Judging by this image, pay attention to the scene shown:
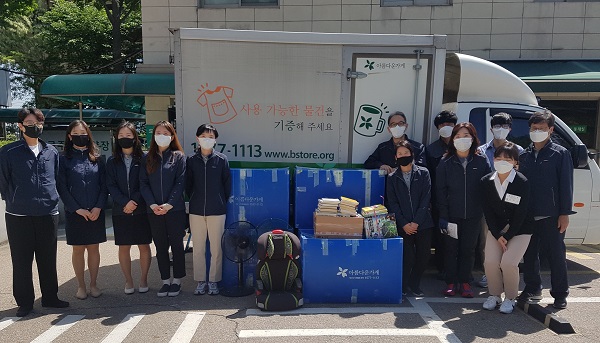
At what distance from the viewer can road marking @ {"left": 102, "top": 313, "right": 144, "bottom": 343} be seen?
13.0 ft

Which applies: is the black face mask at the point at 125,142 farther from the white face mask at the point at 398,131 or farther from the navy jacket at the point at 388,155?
the white face mask at the point at 398,131

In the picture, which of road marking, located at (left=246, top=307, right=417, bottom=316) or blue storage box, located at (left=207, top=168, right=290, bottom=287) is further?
blue storage box, located at (left=207, top=168, right=290, bottom=287)

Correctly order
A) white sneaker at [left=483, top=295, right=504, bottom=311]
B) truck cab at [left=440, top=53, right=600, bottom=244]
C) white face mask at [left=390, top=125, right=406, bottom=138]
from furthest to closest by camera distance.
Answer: truck cab at [left=440, top=53, right=600, bottom=244] < white face mask at [left=390, top=125, right=406, bottom=138] < white sneaker at [left=483, top=295, right=504, bottom=311]

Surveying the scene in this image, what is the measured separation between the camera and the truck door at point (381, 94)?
5.29 meters

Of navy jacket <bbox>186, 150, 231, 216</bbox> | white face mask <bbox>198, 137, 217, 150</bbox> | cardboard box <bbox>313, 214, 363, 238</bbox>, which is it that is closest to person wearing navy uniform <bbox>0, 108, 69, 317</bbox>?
navy jacket <bbox>186, 150, 231, 216</bbox>

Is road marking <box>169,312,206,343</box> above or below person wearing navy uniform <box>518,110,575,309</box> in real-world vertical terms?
below

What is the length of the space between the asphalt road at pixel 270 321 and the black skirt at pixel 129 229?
0.65 metres

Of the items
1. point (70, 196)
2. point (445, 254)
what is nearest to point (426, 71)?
point (445, 254)

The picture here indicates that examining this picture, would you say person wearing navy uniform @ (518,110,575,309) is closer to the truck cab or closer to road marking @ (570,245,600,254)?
the truck cab

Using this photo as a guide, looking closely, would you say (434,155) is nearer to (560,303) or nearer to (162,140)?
(560,303)

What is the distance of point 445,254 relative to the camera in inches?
198

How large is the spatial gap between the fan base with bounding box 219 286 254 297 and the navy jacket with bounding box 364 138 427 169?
6.57ft

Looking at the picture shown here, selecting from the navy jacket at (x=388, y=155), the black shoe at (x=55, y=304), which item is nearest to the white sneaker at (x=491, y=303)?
the navy jacket at (x=388, y=155)

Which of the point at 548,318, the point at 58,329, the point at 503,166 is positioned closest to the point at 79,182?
the point at 58,329
